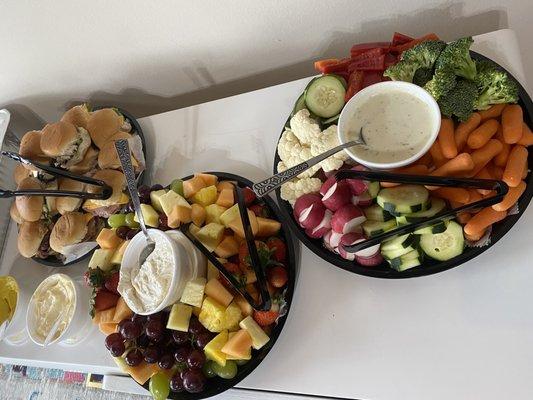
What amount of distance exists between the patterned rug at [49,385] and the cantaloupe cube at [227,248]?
29.5 inches

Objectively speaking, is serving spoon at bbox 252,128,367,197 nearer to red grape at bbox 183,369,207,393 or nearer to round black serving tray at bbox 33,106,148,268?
red grape at bbox 183,369,207,393

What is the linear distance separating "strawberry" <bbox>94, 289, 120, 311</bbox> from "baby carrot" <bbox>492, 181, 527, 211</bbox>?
82cm

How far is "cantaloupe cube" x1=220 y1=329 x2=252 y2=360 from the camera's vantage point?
2.90ft

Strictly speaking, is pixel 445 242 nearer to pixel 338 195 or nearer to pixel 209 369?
pixel 338 195

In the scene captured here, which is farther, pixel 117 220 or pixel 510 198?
pixel 117 220

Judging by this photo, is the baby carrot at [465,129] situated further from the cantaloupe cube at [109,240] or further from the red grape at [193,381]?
the cantaloupe cube at [109,240]

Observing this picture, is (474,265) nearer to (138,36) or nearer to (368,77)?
(368,77)

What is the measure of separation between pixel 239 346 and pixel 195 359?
3.9 inches

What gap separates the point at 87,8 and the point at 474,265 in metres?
1.06

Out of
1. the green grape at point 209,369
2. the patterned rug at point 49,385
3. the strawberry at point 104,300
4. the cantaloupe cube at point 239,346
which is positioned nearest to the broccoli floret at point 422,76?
the cantaloupe cube at point 239,346

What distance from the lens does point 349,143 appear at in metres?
0.85

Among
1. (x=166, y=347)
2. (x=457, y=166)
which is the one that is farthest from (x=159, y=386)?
(x=457, y=166)

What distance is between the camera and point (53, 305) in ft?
3.81

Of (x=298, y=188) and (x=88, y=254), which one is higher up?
(x=298, y=188)
